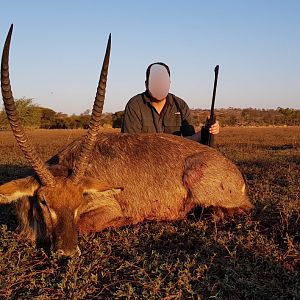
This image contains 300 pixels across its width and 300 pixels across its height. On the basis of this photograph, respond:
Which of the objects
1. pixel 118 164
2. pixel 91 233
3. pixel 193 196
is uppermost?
pixel 118 164

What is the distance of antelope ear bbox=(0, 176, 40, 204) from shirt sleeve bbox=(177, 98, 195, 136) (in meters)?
4.47

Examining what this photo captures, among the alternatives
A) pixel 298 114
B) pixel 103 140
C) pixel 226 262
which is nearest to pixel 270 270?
pixel 226 262

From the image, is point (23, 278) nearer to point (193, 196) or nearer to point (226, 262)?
point (226, 262)

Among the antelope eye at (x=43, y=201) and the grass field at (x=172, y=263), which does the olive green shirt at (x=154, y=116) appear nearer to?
the grass field at (x=172, y=263)

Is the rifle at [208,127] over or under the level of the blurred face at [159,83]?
under

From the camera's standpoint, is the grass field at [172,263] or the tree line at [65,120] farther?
the tree line at [65,120]

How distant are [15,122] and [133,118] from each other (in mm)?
4227

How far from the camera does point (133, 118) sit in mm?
8242

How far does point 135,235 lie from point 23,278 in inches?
63.0

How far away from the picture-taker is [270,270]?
3799 mm

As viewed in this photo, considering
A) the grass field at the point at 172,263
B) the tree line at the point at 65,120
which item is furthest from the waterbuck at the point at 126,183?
the tree line at the point at 65,120

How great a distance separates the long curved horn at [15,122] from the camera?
11.7 feet

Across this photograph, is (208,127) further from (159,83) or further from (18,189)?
(18,189)

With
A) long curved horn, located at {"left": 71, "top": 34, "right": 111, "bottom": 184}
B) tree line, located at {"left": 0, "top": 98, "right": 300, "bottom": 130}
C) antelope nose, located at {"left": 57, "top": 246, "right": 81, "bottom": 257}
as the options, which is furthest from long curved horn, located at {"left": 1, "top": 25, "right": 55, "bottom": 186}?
tree line, located at {"left": 0, "top": 98, "right": 300, "bottom": 130}
